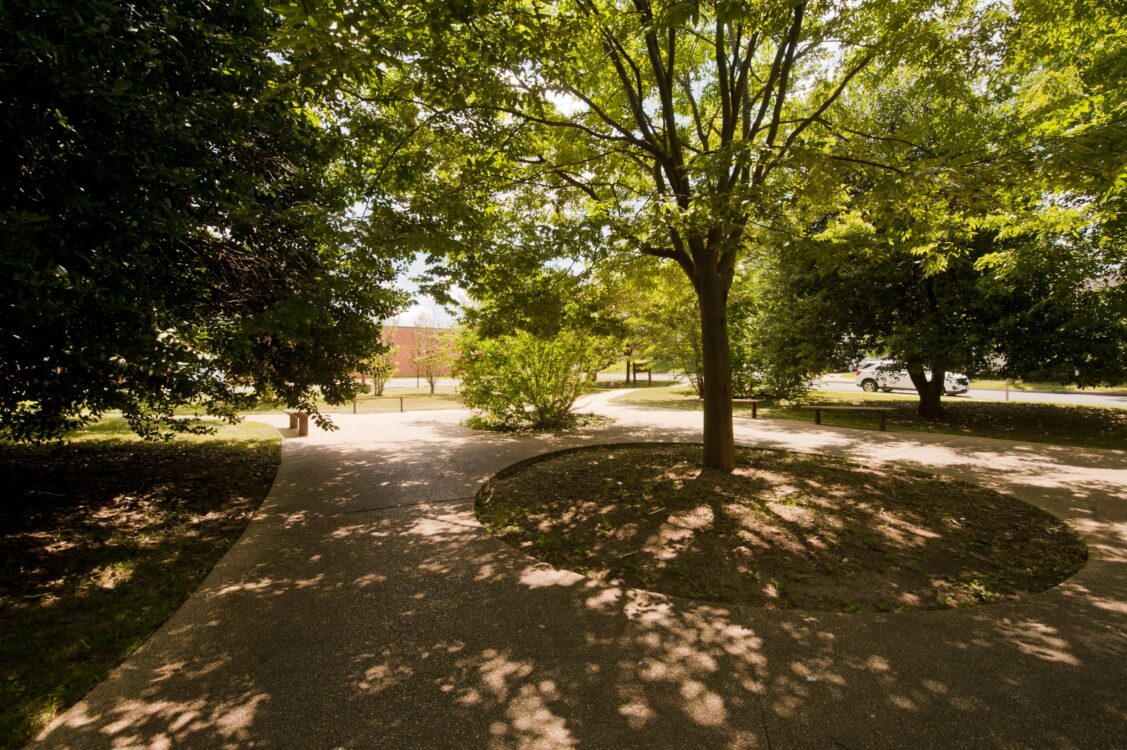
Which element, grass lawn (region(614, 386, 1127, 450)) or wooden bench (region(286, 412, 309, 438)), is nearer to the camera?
grass lawn (region(614, 386, 1127, 450))

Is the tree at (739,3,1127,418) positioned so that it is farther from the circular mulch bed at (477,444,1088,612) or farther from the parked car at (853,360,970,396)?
the parked car at (853,360,970,396)

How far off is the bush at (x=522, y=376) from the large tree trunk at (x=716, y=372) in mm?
5456

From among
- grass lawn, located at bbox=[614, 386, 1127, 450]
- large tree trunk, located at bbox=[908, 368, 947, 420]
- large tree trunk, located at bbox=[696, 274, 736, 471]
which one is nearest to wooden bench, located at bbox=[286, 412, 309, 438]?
large tree trunk, located at bbox=[696, 274, 736, 471]

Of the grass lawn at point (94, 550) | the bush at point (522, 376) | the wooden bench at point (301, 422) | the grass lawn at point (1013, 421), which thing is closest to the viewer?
the grass lawn at point (94, 550)

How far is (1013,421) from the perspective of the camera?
12359mm

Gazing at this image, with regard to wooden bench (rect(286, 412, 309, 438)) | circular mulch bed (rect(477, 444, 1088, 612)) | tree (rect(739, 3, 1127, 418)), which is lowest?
circular mulch bed (rect(477, 444, 1088, 612))

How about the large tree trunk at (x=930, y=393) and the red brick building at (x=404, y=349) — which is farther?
the red brick building at (x=404, y=349)

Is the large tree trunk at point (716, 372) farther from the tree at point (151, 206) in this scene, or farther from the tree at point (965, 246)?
the tree at point (151, 206)

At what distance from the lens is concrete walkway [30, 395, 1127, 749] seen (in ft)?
7.48

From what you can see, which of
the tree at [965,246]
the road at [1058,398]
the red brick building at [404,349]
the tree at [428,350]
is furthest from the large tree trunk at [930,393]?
the red brick building at [404,349]

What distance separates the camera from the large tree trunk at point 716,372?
6.21 m

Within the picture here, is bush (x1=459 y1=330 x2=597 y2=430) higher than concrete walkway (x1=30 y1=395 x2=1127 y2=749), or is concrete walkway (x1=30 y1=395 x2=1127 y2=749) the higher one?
bush (x1=459 y1=330 x2=597 y2=430)

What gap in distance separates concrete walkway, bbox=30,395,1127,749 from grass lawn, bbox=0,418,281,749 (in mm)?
240

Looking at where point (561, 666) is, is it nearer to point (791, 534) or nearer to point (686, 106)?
point (791, 534)
